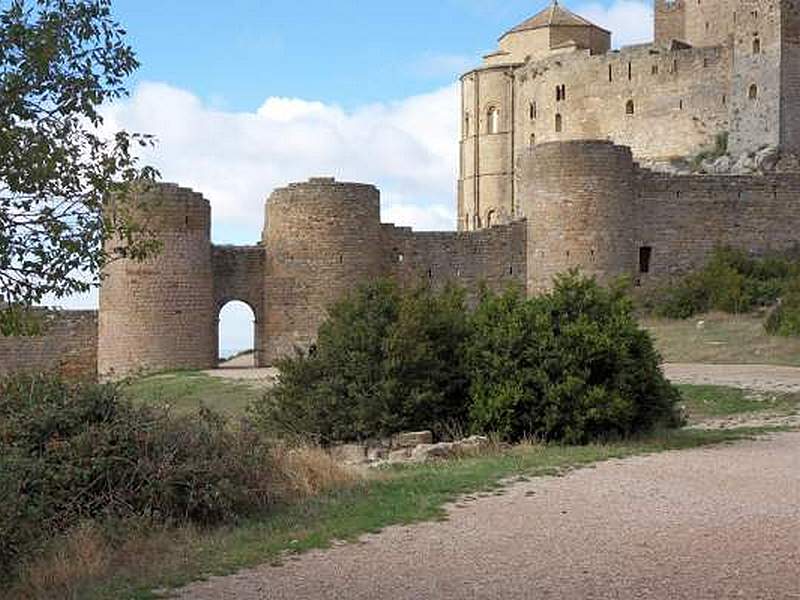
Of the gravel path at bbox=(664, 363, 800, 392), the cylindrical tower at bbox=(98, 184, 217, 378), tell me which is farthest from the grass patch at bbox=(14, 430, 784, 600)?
the cylindrical tower at bbox=(98, 184, 217, 378)

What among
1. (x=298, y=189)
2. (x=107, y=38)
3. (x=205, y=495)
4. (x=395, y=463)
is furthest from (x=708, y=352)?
(x=107, y=38)

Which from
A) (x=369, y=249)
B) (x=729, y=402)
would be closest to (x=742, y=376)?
(x=729, y=402)

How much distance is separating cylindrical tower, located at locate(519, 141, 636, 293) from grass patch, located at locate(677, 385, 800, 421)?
39.5 ft

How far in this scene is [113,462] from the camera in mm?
11148

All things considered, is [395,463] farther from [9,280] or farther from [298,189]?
[298,189]

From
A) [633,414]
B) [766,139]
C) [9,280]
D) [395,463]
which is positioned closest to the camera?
[9,280]

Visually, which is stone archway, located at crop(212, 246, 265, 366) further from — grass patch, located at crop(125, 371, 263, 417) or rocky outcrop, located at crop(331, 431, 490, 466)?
rocky outcrop, located at crop(331, 431, 490, 466)

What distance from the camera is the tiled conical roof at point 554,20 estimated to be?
61500 millimetres

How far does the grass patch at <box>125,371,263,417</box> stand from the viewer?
23.2 meters

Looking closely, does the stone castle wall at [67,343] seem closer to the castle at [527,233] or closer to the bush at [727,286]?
the castle at [527,233]

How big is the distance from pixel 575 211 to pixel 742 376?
35.8 feet

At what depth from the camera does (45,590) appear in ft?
29.3

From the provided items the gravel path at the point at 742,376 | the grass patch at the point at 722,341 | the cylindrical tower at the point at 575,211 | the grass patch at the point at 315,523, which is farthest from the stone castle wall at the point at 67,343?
the grass patch at the point at 315,523

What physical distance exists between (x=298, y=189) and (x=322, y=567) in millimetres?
22889
